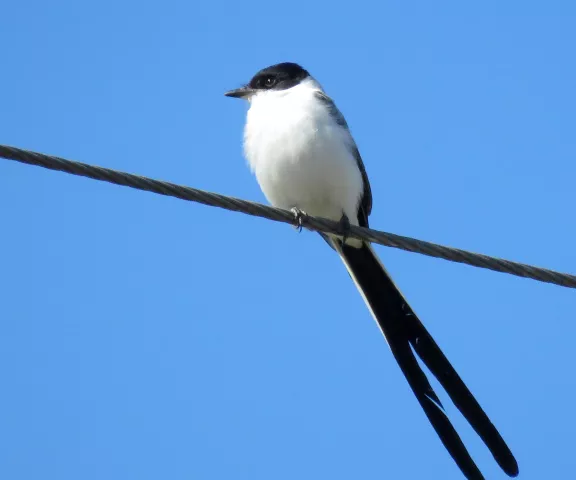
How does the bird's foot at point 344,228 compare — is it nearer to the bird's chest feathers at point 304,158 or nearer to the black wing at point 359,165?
the bird's chest feathers at point 304,158

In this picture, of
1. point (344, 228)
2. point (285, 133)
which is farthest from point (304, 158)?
point (344, 228)

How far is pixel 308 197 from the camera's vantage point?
4770mm

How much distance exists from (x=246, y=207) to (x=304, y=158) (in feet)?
4.30

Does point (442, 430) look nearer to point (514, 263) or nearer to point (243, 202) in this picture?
point (514, 263)

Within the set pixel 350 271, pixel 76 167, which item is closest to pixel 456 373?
pixel 350 271

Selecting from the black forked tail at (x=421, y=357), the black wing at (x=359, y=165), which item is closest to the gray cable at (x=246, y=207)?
the black forked tail at (x=421, y=357)

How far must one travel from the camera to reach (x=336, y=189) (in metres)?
4.73

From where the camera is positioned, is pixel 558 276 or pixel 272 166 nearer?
pixel 558 276

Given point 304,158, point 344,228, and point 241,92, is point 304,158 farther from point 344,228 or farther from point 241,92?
point 241,92

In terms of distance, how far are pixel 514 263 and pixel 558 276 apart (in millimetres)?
153

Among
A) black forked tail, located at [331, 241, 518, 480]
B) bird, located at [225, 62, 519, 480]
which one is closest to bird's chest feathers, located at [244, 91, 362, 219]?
bird, located at [225, 62, 519, 480]

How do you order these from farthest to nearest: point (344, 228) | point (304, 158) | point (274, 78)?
point (274, 78)
point (304, 158)
point (344, 228)

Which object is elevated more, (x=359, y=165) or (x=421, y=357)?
(x=359, y=165)

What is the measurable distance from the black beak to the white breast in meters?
0.46
